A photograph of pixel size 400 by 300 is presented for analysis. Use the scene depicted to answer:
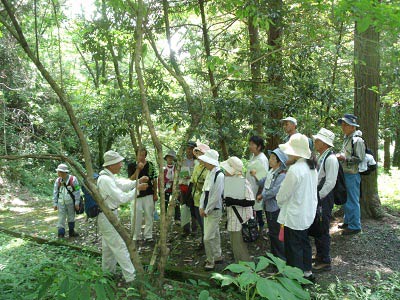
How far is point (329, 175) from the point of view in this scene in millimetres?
5133

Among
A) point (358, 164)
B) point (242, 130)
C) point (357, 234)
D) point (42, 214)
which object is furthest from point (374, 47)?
point (42, 214)

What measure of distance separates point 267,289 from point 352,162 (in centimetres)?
463

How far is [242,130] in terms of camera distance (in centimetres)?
630

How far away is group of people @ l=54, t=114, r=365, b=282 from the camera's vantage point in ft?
14.4

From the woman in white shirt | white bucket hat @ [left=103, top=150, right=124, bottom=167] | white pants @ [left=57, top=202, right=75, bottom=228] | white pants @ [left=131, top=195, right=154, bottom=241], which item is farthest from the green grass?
white pants @ [left=57, top=202, right=75, bottom=228]

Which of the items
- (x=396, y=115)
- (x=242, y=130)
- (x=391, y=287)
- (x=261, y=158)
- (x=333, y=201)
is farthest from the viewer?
(x=396, y=115)

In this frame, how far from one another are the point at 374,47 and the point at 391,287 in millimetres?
4117

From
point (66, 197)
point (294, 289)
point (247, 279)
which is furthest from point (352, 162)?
point (66, 197)

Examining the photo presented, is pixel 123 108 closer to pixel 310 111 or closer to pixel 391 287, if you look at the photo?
pixel 310 111

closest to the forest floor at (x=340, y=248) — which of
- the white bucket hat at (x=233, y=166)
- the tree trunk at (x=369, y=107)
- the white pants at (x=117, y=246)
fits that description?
the tree trunk at (x=369, y=107)

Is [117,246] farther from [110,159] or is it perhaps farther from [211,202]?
[211,202]

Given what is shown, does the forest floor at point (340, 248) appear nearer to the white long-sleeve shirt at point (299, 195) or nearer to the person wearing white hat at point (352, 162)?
the person wearing white hat at point (352, 162)

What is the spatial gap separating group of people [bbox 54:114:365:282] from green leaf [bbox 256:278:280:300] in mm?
2171

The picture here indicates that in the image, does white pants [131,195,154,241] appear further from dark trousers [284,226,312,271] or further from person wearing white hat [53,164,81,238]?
dark trousers [284,226,312,271]
